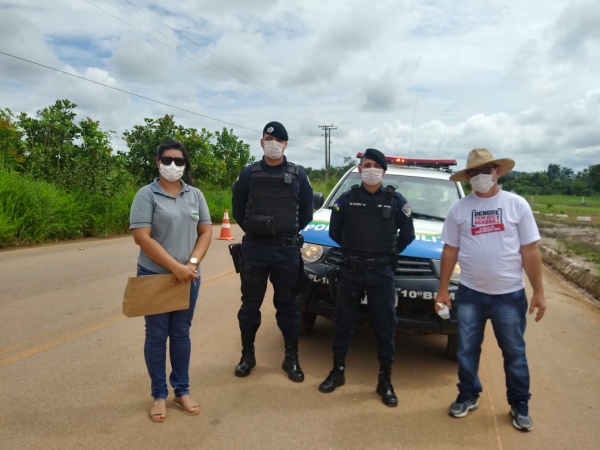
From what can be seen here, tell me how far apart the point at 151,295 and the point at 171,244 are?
353 mm

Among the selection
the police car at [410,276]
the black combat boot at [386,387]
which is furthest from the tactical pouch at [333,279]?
the black combat boot at [386,387]

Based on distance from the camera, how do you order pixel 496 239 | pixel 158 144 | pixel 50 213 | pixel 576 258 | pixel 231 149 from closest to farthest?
pixel 496 239 → pixel 50 213 → pixel 576 258 → pixel 158 144 → pixel 231 149

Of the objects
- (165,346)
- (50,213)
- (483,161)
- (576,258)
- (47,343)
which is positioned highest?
(483,161)

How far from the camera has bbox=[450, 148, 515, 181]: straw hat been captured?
3.48m

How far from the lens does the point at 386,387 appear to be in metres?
3.84

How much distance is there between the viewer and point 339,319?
157 inches

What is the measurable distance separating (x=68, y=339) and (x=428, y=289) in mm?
3304

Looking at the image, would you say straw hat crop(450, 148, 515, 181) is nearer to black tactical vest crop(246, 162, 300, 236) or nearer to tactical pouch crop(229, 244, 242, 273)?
black tactical vest crop(246, 162, 300, 236)

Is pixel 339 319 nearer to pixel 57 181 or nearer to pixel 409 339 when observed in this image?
pixel 409 339

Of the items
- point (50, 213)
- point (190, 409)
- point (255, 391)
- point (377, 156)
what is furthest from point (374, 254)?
point (50, 213)

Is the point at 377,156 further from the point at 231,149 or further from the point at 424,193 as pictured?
the point at 231,149

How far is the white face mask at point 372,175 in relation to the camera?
384 cm

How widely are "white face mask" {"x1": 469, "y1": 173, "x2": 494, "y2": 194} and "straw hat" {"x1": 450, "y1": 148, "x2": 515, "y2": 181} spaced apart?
8 centimetres

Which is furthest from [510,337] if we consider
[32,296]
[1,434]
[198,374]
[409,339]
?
[32,296]
